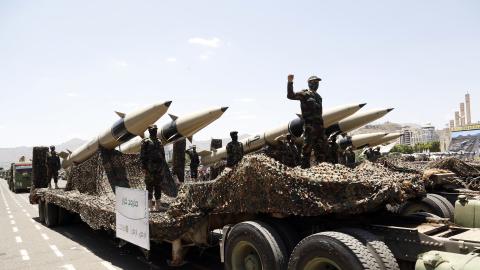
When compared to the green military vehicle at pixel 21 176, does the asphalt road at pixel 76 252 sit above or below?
below

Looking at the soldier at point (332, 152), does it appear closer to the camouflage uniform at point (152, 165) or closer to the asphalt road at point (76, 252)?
the asphalt road at point (76, 252)

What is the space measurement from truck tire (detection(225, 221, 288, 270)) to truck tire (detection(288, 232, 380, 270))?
274 millimetres

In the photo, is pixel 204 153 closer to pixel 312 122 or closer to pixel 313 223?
pixel 312 122

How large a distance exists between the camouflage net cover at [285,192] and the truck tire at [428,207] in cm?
177

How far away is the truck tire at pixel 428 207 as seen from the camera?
19.8ft

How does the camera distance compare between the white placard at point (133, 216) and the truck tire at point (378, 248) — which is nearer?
the truck tire at point (378, 248)

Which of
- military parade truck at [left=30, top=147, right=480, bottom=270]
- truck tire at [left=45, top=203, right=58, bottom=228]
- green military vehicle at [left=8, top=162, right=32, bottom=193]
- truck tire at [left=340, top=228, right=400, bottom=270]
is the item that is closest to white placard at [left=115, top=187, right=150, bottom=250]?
military parade truck at [left=30, top=147, right=480, bottom=270]

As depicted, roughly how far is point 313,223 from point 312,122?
2084 mm

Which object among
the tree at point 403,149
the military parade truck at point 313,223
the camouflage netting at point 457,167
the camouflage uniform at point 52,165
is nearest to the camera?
the military parade truck at point 313,223

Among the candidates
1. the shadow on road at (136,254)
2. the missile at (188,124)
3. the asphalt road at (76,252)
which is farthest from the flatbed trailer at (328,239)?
the missile at (188,124)

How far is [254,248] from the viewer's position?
4316 mm

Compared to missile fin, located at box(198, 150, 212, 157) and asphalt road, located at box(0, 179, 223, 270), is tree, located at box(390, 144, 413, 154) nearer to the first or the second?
missile fin, located at box(198, 150, 212, 157)

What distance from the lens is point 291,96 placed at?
5844 millimetres

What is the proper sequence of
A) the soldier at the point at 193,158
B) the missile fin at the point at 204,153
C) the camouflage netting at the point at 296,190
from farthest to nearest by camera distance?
the missile fin at the point at 204,153
the soldier at the point at 193,158
the camouflage netting at the point at 296,190
